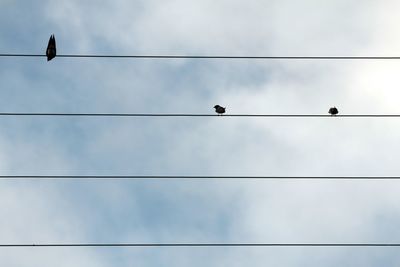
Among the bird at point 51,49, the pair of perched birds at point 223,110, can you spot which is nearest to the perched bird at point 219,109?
the pair of perched birds at point 223,110

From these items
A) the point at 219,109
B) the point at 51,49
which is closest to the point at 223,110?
the point at 219,109

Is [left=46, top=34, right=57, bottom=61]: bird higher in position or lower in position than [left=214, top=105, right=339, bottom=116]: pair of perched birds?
lower

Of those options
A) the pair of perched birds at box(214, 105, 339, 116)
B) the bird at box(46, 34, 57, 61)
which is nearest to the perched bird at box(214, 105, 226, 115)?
the pair of perched birds at box(214, 105, 339, 116)

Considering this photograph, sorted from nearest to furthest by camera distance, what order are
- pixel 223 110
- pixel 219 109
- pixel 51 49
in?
1. pixel 51 49
2. pixel 219 109
3. pixel 223 110

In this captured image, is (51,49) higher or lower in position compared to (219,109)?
lower

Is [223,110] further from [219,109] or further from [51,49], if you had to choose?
[51,49]

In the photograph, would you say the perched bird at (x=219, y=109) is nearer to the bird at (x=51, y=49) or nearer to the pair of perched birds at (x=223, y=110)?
the pair of perched birds at (x=223, y=110)

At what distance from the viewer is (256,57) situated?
21.5m

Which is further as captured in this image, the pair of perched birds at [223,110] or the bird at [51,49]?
the pair of perched birds at [223,110]

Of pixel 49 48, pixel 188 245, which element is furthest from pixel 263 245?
pixel 49 48

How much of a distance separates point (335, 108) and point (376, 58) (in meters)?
6.02

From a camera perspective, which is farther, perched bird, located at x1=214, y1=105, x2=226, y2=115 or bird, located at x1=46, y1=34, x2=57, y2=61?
perched bird, located at x1=214, y1=105, x2=226, y2=115

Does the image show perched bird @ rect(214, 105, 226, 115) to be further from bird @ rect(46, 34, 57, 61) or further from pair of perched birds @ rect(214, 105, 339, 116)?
bird @ rect(46, 34, 57, 61)

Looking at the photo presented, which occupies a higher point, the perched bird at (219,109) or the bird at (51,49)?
the perched bird at (219,109)
